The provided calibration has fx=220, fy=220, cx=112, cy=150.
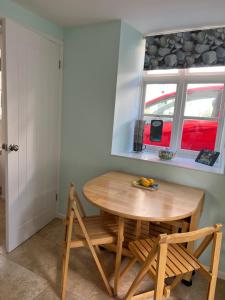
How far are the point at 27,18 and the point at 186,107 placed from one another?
1753 millimetres

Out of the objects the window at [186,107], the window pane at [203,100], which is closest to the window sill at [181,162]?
the window at [186,107]

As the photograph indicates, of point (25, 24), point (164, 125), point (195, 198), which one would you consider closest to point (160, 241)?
point (195, 198)

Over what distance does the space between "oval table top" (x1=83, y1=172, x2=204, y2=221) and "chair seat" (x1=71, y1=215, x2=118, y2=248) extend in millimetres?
288

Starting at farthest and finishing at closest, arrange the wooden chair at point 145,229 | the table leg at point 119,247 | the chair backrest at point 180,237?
the wooden chair at point 145,229, the table leg at point 119,247, the chair backrest at point 180,237

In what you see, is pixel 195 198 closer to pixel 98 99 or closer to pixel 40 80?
pixel 98 99

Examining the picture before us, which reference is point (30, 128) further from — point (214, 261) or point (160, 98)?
point (214, 261)

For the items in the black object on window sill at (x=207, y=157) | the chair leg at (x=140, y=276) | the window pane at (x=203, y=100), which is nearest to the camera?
the chair leg at (x=140, y=276)

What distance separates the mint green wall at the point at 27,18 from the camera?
1788 mm

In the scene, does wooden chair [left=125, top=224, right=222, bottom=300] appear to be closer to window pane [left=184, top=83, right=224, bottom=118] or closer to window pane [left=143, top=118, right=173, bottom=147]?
window pane [left=143, top=118, right=173, bottom=147]

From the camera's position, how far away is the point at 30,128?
84.8 inches

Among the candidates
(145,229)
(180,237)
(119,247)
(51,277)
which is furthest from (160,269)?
(51,277)

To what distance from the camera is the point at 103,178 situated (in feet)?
6.56

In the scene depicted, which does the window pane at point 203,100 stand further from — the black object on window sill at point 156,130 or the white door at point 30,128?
the white door at point 30,128

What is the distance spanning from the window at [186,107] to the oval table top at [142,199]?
61 centimetres
